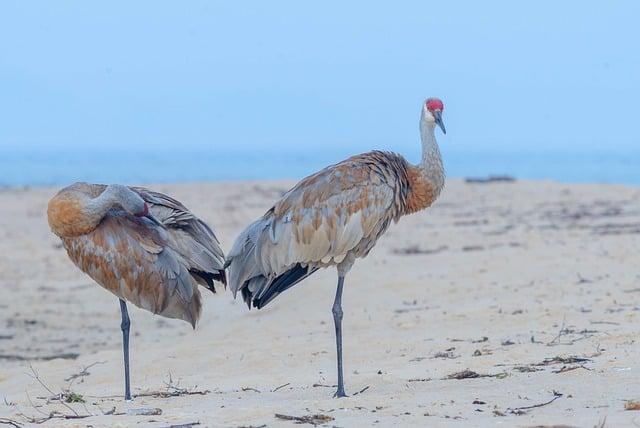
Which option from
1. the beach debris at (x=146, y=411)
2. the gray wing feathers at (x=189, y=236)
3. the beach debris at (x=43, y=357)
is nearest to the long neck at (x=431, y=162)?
the gray wing feathers at (x=189, y=236)

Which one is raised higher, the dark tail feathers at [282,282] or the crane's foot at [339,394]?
the dark tail feathers at [282,282]

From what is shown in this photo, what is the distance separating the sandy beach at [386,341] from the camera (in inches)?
239

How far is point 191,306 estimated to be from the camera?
7.82 metres

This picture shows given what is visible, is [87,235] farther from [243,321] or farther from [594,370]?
[243,321]

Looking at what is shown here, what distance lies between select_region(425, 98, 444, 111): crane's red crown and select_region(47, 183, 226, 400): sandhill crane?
1792 millimetres

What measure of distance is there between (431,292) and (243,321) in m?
2.10

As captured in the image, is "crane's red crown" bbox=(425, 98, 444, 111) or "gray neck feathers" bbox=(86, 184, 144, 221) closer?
"gray neck feathers" bbox=(86, 184, 144, 221)

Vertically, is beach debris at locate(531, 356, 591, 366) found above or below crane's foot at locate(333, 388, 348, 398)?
above

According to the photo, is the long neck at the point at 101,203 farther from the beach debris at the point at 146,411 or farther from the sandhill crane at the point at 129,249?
the beach debris at the point at 146,411

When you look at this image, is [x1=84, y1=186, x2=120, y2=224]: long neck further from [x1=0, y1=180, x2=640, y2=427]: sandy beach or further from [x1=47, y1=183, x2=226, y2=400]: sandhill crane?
[x1=0, y1=180, x2=640, y2=427]: sandy beach

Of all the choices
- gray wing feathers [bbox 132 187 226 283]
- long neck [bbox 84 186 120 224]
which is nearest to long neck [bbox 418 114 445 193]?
gray wing feathers [bbox 132 187 226 283]

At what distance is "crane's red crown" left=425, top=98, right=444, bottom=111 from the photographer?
788 cm

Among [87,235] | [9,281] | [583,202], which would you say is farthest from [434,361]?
[583,202]

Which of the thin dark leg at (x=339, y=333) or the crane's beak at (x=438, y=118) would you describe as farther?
the crane's beak at (x=438, y=118)
